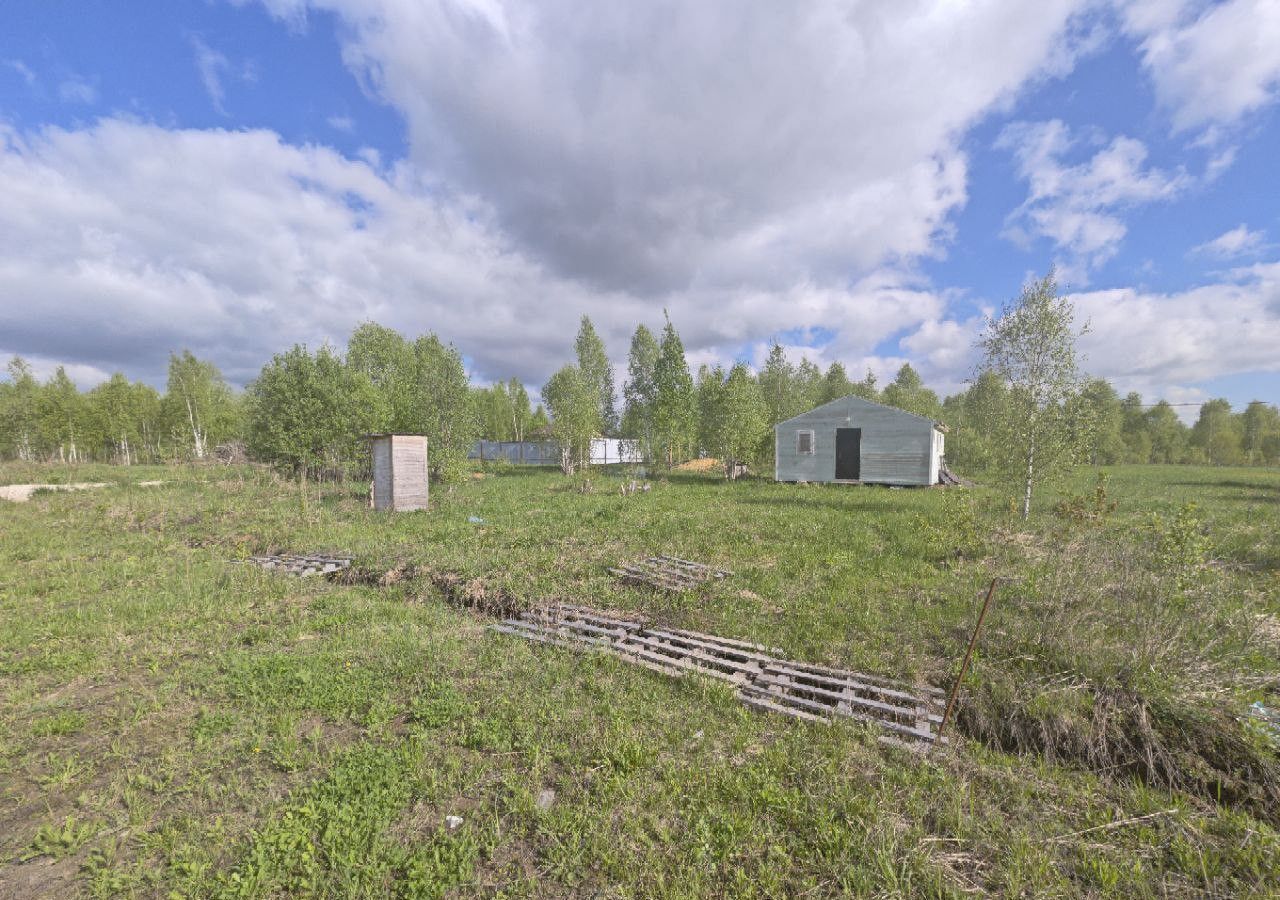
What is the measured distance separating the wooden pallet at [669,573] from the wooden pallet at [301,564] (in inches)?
230

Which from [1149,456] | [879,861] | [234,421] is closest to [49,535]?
[879,861]

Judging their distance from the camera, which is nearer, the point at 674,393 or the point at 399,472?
the point at 399,472

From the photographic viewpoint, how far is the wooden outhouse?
16.5 meters

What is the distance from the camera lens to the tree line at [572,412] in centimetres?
1608

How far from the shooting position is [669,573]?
9.21m

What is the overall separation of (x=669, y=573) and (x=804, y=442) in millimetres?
19019

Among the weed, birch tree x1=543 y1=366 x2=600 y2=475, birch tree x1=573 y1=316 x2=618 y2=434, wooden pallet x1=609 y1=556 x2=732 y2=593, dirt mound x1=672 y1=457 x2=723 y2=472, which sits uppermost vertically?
birch tree x1=573 y1=316 x2=618 y2=434

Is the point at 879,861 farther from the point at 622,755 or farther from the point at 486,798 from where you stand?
the point at 486,798

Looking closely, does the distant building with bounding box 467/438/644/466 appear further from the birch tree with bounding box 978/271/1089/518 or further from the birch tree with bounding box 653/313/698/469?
the birch tree with bounding box 978/271/1089/518

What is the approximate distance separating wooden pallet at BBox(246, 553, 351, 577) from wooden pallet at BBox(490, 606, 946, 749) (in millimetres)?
4986

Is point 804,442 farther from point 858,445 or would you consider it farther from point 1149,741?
point 1149,741

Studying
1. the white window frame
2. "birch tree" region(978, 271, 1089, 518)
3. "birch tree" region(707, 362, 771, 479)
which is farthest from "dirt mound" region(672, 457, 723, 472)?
"birch tree" region(978, 271, 1089, 518)

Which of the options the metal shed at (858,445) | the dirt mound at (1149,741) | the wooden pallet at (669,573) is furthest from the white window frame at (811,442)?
the dirt mound at (1149,741)

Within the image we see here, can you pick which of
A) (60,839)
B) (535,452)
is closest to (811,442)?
(60,839)
